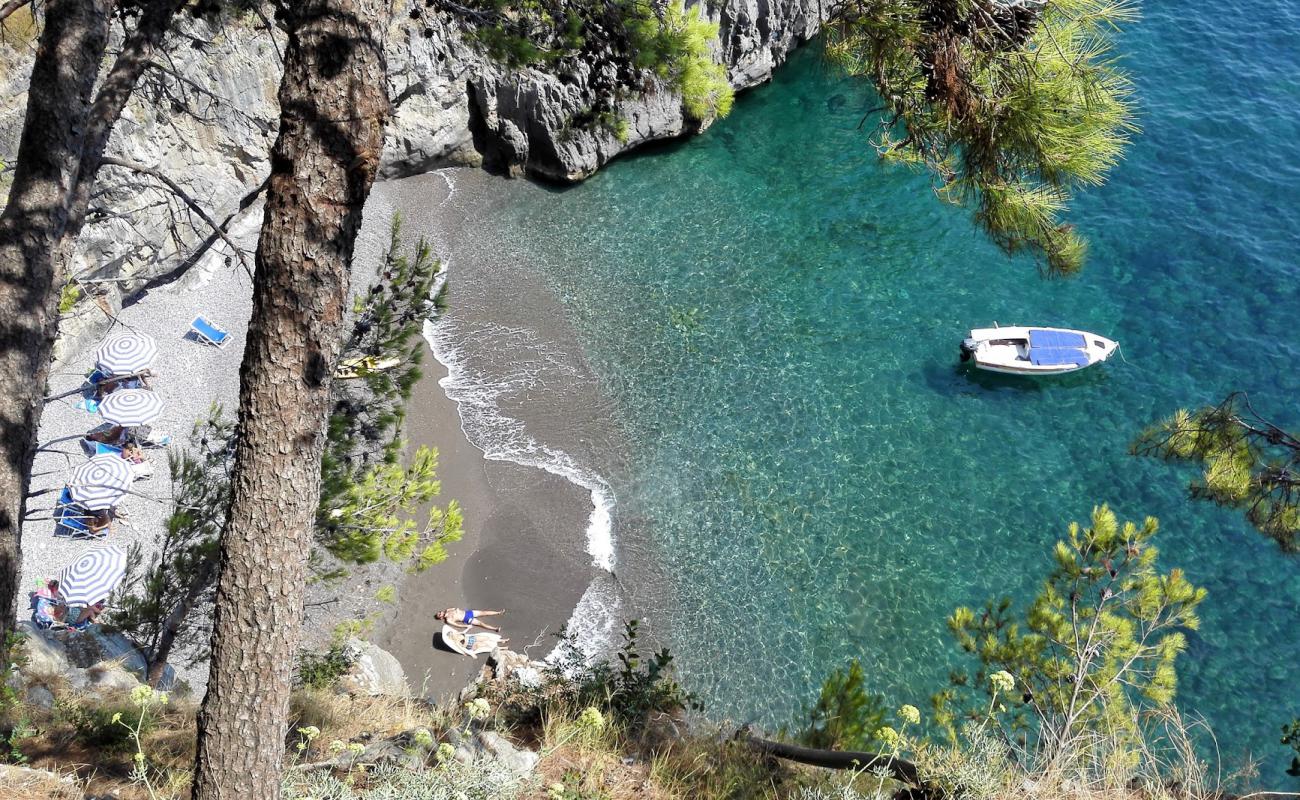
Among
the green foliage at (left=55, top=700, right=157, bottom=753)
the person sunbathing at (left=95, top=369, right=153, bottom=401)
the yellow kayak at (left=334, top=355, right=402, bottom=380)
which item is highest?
the yellow kayak at (left=334, top=355, right=402, bottom=380)

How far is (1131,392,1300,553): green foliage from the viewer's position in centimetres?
794

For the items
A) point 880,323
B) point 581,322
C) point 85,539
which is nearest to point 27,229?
point 85,539

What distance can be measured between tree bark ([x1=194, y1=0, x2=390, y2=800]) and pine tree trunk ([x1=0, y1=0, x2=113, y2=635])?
2.23 m

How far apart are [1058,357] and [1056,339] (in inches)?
20.0

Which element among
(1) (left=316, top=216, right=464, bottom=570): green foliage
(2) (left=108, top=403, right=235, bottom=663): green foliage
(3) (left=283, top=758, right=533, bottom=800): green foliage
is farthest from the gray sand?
(3) (left=283, top=758, right=533, bottom=800): green foliage

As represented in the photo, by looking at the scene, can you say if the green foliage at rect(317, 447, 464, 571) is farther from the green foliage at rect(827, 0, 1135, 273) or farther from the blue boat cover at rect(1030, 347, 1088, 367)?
the blue boat cover at rect(1030, 347, 1088, 367)

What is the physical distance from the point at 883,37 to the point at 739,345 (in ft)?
39.9

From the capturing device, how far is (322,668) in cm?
1020

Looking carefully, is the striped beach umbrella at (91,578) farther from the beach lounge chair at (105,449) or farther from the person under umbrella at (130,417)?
the person under umbrella at (130,417)

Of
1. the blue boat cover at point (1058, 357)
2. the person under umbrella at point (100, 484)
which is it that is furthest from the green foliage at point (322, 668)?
the blue boat cover at point (1058, 357)

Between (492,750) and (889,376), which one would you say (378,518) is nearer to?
(492,750)

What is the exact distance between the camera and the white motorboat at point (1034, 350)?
18.5 m

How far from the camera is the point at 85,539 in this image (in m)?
14.3

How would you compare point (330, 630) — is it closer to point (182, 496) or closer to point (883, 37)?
point (182, 496)
